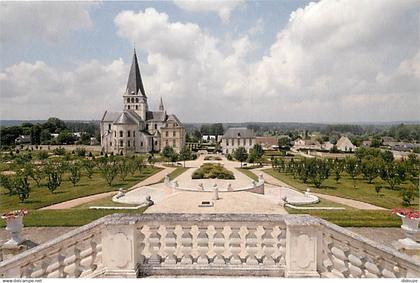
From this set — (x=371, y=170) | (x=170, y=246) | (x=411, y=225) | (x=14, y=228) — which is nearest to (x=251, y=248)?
(x=170, y=246)

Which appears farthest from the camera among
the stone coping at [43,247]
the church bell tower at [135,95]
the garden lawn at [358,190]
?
the church bell tower at [135,95]

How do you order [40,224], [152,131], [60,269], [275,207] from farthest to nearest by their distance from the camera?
[152,131] → [275,207] → [40,224] → [60,269]

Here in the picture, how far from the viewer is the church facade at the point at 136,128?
2334 inches

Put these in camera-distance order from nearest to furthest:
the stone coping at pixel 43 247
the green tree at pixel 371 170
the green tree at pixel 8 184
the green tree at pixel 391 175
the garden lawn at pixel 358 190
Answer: the stone coping at pixel 43 247 → the garden lawn at pixel 358 190 → the green tree at pixel 8 184 → the green tree at pixel 391 175 → the green tree at pixel 371 170

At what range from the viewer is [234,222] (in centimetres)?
471

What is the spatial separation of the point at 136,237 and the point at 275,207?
36.9 feet

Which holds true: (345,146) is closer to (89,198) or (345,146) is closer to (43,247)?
(89,198)

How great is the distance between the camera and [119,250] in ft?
15.0

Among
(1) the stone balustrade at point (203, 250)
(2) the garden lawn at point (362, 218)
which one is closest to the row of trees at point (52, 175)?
(1) the stone balustrade at point (203, 250)

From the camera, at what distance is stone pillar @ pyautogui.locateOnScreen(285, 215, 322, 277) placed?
4.52m

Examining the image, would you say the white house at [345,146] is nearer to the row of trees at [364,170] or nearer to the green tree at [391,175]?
the row of trees at [364,170]

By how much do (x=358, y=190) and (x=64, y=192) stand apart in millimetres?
23942

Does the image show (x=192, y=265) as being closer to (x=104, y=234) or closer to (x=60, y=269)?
(x=104, y=234)

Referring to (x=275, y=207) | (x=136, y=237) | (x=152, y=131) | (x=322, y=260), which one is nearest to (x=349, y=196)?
(x=275, y=207)
